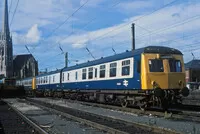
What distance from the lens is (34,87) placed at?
5503 centimetres

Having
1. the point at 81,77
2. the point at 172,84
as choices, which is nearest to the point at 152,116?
the point at 172,84

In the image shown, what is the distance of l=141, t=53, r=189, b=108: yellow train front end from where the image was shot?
59.8 feet

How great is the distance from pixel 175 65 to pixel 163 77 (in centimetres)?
123

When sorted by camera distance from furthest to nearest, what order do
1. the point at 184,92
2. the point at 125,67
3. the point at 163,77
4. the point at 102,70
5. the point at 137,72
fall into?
the point at 102,70, the point at 125,67, the point at 137,72, the point at 163,77, the point at 184,92

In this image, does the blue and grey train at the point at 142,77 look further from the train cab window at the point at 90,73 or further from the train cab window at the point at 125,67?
the train cab window at the point at 90,73

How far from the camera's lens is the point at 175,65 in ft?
63.1

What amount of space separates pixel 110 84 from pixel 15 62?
4454 inches

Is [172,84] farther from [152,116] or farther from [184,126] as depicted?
[184,126]

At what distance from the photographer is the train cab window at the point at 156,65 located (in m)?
18.6

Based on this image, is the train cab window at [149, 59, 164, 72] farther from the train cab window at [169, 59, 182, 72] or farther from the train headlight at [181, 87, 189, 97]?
the train headlight at [181, 87, 189, 97]

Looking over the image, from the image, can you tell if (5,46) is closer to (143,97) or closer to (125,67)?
(125,67)

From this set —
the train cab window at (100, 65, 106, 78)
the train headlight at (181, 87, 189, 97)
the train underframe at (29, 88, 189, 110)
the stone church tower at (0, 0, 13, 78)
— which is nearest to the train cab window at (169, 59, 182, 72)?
the train underframe at (29, 88, 189, 110)

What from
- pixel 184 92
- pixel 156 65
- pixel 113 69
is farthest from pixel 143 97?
pixel 113 69

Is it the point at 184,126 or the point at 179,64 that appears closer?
the point at 184,126
